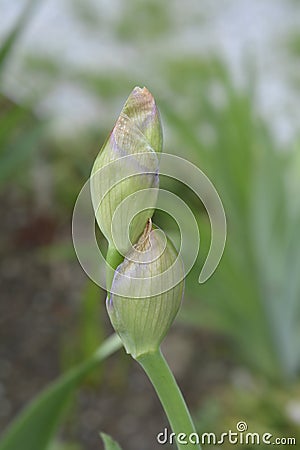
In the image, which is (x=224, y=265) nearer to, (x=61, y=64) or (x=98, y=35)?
(x=61, y=64)

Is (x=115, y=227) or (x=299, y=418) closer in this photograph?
(x=115, y=227)

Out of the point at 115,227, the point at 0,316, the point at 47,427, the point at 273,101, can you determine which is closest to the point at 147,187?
the point at 115,227

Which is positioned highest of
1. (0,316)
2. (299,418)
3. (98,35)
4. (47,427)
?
(98,35)

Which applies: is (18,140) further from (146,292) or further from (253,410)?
(146,292)

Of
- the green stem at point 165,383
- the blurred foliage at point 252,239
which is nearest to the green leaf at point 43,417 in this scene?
the green stem at point 165,383

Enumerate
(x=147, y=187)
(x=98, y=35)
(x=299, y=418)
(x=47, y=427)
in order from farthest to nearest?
1. (x=98, y=35)
2. (x=299, y=418)
3. (x=47, y=427)
4. (x=147, y=187)

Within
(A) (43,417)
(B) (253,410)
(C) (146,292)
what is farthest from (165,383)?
(B) (253,410)

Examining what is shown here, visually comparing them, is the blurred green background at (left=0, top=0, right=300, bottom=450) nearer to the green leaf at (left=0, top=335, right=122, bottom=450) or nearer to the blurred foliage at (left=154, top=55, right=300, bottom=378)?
the blurred foliage at (left=154, top=55, right=300, bottom=378)
